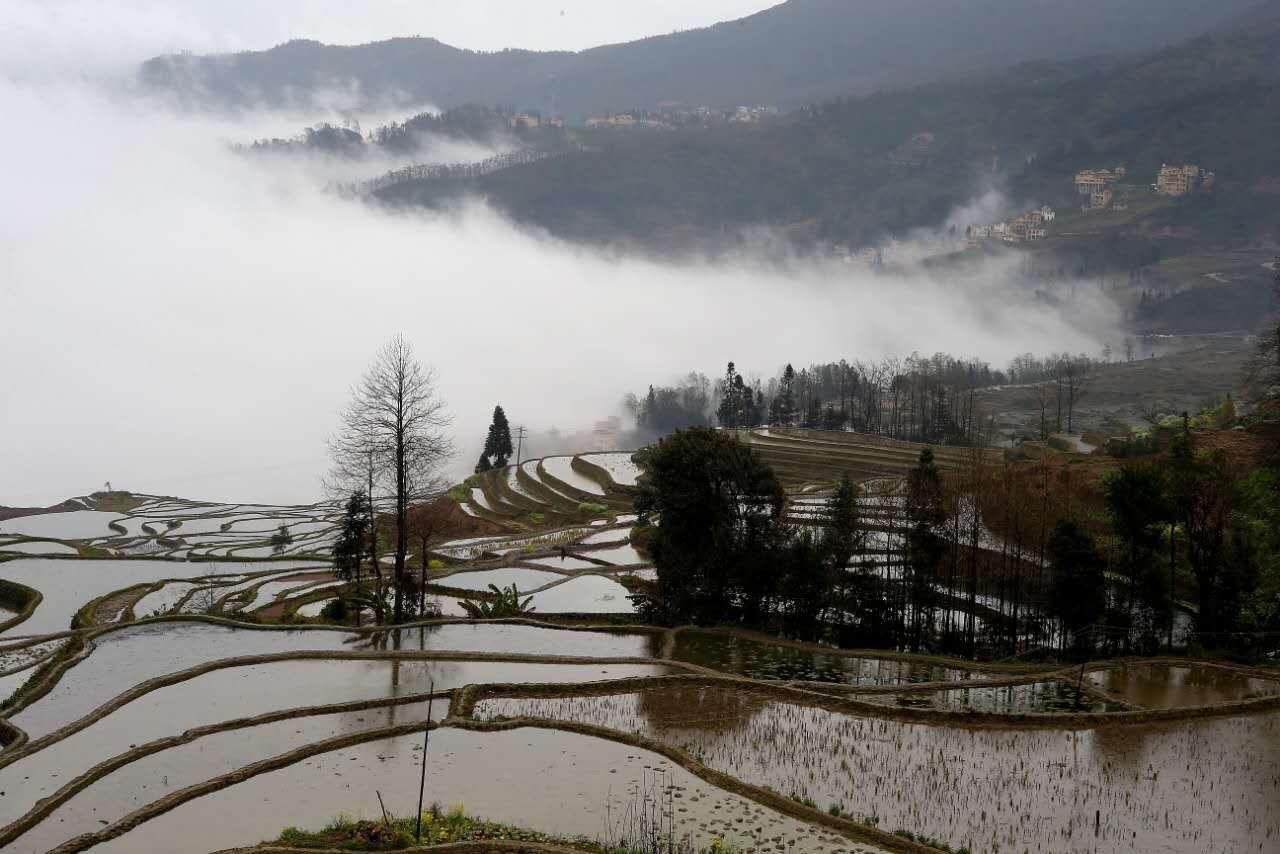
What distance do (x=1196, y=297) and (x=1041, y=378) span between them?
7823 centimetres

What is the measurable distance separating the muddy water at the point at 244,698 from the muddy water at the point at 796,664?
1955 mm

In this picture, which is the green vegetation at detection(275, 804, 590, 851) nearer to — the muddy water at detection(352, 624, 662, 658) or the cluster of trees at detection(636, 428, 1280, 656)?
the muddy water at detection(352, 624, 662, 658)

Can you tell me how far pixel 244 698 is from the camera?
17.5m

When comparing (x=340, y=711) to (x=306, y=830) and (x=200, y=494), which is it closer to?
(x=306, y=830)

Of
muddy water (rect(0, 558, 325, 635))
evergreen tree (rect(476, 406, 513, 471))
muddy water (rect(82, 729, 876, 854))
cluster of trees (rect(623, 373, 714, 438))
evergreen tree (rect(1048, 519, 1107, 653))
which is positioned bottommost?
muddy water (rect(0, 558, 325, 635))

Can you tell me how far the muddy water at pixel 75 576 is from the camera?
98.9 feet

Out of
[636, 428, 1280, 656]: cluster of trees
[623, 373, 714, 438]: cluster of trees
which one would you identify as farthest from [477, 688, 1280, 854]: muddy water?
[623, 373, 714, 438]: cluster of trees

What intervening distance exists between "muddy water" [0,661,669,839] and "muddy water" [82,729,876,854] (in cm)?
132

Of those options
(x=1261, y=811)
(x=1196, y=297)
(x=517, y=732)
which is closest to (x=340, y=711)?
(x=517, y=732)

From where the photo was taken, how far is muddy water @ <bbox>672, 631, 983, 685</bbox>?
64.3ft

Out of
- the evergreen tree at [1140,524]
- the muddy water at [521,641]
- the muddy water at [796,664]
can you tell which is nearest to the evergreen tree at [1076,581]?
the evergreen tree at [1140,524]

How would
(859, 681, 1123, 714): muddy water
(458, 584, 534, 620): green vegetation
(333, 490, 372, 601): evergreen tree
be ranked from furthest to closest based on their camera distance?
(333, 490, 372, 601): evergreen tree
(458, 584, 534, 620): green vegetation
(859, 681, 1123, 714): muddy water

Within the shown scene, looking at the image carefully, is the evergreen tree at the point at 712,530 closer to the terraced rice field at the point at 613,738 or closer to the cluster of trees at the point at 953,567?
the cluster of trees at the point at 953,567

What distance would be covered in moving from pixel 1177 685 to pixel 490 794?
48.9 ft
